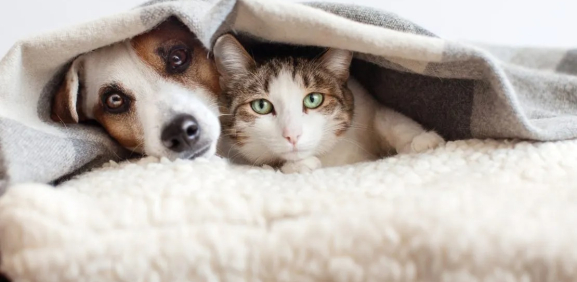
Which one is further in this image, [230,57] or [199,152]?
[230,57]

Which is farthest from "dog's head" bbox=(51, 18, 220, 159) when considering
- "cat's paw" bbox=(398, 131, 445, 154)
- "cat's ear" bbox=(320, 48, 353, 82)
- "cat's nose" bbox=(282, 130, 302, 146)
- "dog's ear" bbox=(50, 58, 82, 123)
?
"cat's paw" bbox=(398, 131, 445, 154)

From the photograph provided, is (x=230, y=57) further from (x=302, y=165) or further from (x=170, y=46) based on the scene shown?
(x=302, y=165)

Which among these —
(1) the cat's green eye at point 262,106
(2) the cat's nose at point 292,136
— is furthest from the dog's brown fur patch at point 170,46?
(2) the cat's nose at point 292,136

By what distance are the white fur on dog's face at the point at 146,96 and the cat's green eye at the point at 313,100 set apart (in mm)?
201

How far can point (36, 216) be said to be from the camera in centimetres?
53

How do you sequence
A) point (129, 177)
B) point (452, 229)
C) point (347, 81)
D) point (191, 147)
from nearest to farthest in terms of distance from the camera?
point (452, 229) < point (129, 177) < point (191, 147) < point (347, 81)

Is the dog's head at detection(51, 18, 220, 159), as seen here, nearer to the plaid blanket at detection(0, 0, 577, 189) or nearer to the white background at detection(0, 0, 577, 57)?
the plaid blanket at detection(0, 0, 577, 189)

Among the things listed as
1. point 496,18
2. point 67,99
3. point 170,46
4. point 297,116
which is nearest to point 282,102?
point 297,116

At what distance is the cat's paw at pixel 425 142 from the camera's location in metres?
0.87

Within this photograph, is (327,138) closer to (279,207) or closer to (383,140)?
(383,140)

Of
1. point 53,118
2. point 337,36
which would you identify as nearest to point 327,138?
point 337,36

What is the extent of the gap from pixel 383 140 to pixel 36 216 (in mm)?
738

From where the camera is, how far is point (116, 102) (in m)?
0.96

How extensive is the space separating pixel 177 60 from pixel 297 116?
28 cm
